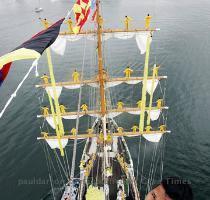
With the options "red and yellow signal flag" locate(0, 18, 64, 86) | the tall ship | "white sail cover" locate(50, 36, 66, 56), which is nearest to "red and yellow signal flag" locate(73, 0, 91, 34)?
the tall ship

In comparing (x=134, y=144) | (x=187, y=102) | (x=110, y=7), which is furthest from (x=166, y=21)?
(x=134, y=144)

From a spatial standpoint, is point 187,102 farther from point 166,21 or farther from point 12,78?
point 166,21

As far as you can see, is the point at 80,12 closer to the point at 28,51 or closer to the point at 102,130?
the point at 28,51

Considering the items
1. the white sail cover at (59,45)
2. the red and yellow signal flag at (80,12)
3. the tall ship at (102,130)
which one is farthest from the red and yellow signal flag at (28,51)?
the white sail cover at (59,45)

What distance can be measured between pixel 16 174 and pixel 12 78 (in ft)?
69.8

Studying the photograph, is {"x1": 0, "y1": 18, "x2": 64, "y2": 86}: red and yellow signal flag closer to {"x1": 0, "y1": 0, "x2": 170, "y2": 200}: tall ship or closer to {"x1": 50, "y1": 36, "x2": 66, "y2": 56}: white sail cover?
{"x1": 0, "y1": 0, "x2": 170, "y2": 200}: tall ship

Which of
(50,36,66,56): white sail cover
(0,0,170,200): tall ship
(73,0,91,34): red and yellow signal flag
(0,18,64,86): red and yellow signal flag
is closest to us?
(0,18,64,86): red and yellow signal flag

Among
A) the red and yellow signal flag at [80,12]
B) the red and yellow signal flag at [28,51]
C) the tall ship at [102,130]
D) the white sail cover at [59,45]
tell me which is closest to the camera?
the red and yellow signal flag at [28,51]

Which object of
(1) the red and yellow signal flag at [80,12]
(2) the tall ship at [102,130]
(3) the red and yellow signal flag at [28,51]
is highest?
(1) the red and yellow signal flag at [80,12]

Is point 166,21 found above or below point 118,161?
above

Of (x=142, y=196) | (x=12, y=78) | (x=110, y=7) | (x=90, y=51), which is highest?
(x=110, y=7)

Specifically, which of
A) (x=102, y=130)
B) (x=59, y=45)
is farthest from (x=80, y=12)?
(x=102, y=130)

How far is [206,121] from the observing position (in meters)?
33.0

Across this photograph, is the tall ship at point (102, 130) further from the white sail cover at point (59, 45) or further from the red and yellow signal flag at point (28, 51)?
the red and yellow signal flag at point (28, 51)
